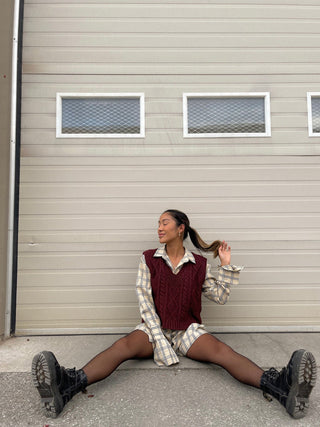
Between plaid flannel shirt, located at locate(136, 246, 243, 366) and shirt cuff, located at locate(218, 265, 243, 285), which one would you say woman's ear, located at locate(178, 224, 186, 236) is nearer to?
plaid flannel shirt, located at locate(136, 246, 243, 366)

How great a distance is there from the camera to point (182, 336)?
7.57 feet

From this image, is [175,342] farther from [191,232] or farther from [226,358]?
[191,232]

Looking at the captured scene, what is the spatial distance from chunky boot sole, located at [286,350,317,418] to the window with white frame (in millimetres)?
2281

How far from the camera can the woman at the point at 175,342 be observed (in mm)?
1653

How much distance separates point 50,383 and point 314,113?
3.27 meters

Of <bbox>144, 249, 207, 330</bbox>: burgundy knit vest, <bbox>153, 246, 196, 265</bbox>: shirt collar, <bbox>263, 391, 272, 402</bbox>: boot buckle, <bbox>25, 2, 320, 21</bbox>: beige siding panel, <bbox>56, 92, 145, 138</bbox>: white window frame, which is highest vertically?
<bbox>25, 2, 320, 21</bbox>: beige siding panel

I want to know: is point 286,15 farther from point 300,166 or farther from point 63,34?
point 63,34

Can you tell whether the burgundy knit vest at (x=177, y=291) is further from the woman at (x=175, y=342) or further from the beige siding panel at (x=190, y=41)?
the beige siding panel at (x=190, y=41)

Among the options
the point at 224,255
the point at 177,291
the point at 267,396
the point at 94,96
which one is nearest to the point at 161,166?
the point at 94,96

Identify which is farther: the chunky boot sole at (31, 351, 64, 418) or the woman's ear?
the woman's ear

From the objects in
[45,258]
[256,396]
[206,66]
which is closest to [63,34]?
[206,66]

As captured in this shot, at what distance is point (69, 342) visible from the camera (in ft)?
9.05

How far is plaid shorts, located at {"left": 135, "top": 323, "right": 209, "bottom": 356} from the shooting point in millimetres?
2219

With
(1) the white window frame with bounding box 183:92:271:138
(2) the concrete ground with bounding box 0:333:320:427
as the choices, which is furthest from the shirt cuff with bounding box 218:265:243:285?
(1) the white window frame with bounding box 183:92:271:138
